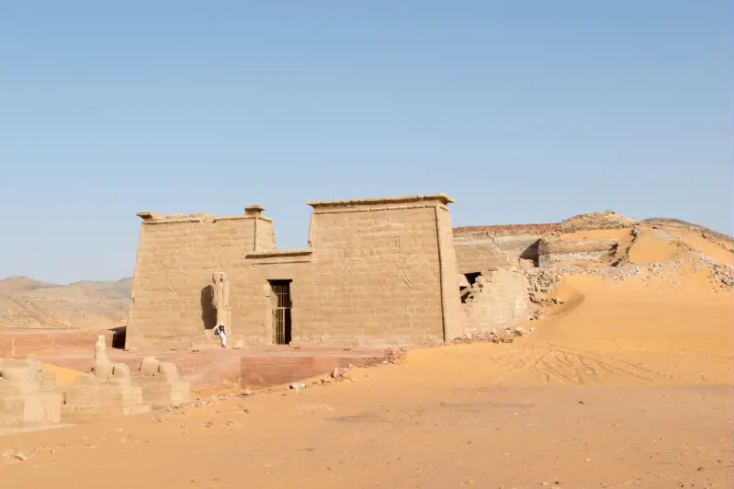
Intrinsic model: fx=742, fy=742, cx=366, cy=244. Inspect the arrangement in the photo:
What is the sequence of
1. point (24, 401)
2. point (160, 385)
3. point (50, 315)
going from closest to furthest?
point (24, 401) < point (160, 385) < point (50, 315)

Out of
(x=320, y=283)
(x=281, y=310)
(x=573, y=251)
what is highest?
(x=573, y=251)

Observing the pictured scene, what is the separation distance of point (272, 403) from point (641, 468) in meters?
7.07

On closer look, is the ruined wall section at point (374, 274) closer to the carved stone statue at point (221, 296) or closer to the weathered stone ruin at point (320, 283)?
the weathered stone ruin at point (320, 283)

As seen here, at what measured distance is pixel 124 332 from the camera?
2531cm

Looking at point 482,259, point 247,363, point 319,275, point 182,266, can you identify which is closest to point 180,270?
point 182,266

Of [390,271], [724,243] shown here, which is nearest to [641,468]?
[390,271]

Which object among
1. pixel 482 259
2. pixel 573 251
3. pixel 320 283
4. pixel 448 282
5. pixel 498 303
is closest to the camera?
pixel 448 282

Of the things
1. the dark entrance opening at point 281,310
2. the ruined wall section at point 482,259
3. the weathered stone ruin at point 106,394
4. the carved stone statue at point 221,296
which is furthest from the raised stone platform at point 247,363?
the ruined wall section at point 482,259

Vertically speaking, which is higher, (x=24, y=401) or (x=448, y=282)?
(x=448, y=282)

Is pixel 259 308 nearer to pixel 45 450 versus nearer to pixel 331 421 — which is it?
pixel 331 421

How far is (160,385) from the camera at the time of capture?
13.9 metres

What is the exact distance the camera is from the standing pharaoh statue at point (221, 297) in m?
21.7

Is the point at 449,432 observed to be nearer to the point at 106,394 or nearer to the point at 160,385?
the point at 106,394

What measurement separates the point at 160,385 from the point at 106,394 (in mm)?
1416
